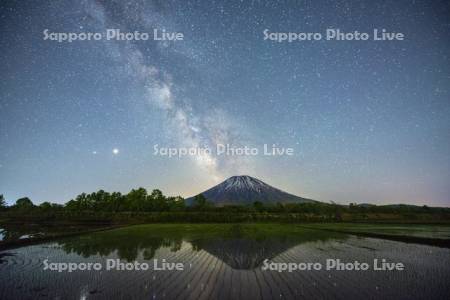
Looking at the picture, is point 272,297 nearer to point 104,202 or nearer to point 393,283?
point 393,283

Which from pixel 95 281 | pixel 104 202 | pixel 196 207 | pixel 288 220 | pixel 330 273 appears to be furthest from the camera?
pixel 104 202

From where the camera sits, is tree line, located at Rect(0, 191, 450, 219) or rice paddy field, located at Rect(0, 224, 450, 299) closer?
rice paddy field, located at Rect(0, 224, 450, 299)

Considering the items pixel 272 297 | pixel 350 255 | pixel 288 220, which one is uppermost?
pixel 272 297

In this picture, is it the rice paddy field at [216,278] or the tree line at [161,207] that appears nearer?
the rice paddy field at [216,278]

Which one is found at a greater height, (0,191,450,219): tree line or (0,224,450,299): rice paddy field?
(0,224,450,299): rice paddy field

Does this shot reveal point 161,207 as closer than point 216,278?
No

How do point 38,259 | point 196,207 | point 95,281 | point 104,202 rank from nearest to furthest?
point 95,281 → point 38,259 → point 196,207 → point 104,202

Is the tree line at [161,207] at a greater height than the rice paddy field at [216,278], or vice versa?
the rice paddy field at [216,278]

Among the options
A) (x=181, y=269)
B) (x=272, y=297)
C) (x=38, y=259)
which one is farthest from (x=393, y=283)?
(x=38, y=259)

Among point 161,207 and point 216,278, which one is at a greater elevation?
point 216,278

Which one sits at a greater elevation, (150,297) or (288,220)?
(150,297)

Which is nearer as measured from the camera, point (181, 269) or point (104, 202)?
point (181, 269)
